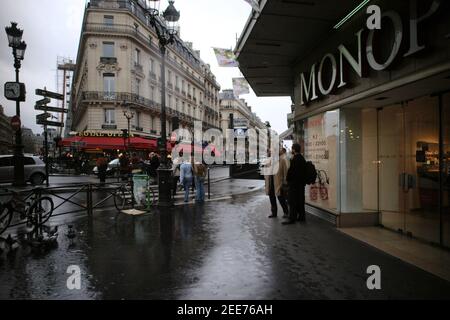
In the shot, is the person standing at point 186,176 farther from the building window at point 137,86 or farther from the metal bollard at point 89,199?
the building window at point 137,86

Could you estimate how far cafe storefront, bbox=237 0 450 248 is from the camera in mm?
4820

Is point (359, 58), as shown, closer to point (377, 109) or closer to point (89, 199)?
point (377, 109)

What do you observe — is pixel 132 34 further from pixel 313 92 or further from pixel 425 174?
pixel 425 174

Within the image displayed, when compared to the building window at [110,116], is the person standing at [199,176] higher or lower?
lower

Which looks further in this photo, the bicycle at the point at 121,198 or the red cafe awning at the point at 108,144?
the red cafe awning at the point at 108,144

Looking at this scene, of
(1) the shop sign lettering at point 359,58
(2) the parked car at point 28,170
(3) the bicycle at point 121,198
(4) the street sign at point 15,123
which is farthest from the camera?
(2) the parked car at point 28,170

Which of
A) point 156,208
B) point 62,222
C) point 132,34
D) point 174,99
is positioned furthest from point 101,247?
point 174,99

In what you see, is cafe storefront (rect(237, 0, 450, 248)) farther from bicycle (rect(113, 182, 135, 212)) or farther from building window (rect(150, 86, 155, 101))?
building window (rect(150, 86, 155, 101))

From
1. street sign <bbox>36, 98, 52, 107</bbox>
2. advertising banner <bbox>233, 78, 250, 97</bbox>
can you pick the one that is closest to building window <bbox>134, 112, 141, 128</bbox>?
street sign <bbox>36, 98, 52, 107</bbox>

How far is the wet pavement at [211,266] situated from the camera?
12.3 ft

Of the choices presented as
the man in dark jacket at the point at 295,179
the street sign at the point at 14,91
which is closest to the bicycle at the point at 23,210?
the man in dark jacket at the point at 295,179

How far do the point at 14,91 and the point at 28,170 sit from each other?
16.2 feet

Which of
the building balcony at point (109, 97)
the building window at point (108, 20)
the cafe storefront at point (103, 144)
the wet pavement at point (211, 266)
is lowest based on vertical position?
the wet pavement at point (211, 266)

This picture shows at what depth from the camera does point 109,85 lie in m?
36.6
